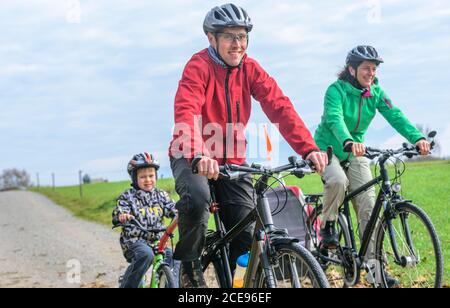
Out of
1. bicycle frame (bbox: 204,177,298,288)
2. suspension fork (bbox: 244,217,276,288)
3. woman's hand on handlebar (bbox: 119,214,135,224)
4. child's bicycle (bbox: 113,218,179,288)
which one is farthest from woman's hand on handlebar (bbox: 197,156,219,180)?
woman's hand on handlebar (bbox: 119,214,135,224)

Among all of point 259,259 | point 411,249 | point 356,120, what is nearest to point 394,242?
point 411,249

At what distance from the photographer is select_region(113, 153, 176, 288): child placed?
5.23m

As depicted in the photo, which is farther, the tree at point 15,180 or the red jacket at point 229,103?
the tree at point 15,180

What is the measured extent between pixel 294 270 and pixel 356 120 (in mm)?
2671

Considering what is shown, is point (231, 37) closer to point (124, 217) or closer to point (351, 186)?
point (124, 217)

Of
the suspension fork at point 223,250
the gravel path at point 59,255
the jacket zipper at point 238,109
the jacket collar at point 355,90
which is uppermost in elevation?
the jacket collar at point 355,90

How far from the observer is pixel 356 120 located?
19.5ft

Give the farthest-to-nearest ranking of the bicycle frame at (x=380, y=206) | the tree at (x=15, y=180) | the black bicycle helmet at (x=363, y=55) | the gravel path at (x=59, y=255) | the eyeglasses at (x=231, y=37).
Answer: the tree at (x=15, y=180), the gravel path at (x=59, y=255), the black bicycle helmet at (x=363, y=55), the bicycle frame at (x=380, y=206), the eyeglasses at (x=231, y=37)

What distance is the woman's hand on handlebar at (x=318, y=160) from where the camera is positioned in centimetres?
395

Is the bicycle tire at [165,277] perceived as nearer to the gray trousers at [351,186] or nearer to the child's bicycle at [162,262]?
the child's bicycle at [162,262]

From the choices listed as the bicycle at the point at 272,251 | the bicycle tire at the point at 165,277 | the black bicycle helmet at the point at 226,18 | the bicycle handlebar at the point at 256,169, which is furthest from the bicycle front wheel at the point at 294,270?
the black bicycle helmet at the point at 226,18

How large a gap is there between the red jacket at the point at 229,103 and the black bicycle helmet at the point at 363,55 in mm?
1578
